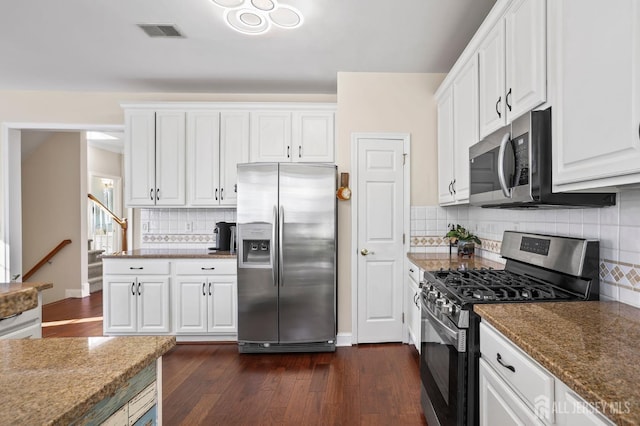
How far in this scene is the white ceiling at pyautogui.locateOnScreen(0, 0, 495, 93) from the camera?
7.77ft

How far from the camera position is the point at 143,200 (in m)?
3.66

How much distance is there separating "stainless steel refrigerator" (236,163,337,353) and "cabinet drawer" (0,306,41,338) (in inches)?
61.3

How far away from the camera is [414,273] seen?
295 centimetres

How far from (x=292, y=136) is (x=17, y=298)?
265 centimetres

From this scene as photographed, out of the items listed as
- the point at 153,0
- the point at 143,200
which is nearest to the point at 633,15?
the point at 153,0

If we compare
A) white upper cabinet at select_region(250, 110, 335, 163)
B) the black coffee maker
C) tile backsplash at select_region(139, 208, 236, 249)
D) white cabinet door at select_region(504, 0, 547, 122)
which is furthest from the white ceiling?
the black coffee maker

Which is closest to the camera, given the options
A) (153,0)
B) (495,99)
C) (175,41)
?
(495,99)

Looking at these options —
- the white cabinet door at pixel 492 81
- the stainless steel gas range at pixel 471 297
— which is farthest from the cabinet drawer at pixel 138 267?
the white cabinet door at pixel 492 81

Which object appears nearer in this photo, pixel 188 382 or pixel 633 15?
pixel 633 15

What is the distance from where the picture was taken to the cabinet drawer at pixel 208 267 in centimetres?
338

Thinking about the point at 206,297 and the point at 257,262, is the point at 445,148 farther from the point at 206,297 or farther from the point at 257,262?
the point at 206,297

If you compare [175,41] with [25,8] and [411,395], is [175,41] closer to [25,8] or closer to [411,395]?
[25,8]

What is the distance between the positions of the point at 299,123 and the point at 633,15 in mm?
2918

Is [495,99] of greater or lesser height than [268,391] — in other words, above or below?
above
